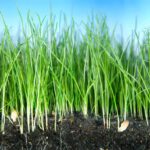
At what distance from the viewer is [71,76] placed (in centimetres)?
211

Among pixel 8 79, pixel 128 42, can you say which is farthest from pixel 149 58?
pixel 8 79

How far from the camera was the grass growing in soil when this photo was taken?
2.09m

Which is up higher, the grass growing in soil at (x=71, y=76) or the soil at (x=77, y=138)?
the grass growing in soil at (x=71, y=76)

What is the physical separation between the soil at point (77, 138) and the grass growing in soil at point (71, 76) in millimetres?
44

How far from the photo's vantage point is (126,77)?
2143 mm

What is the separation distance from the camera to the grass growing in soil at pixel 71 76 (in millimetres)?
2086

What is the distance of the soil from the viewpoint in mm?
1976

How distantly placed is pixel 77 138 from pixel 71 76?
30cm

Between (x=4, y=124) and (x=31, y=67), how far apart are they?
0.97ft

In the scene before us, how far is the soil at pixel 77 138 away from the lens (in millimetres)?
1976

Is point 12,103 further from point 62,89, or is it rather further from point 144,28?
point 144,28

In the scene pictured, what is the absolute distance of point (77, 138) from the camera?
2.00m

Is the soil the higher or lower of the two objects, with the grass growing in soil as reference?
lower

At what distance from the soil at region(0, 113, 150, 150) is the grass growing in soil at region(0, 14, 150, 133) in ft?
0.14
